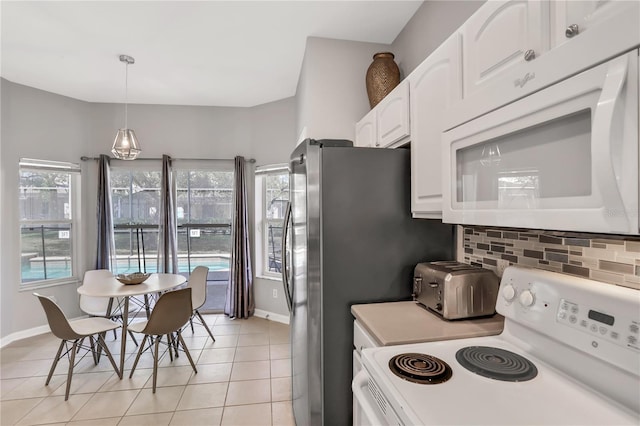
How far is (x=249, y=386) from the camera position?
2.47m

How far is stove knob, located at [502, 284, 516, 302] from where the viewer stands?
1144 millimetres

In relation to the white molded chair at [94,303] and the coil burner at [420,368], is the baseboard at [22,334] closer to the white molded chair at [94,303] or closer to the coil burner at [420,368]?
the white molded chair at [94,303]

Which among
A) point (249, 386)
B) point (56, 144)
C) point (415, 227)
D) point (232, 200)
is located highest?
point (56, 144)

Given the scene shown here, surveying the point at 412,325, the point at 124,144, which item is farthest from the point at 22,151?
the point at 412,325

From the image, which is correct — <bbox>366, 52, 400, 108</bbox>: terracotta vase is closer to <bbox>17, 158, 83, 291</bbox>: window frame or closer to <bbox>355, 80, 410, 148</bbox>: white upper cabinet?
<bbox>355, 80, 410, 148</bbox>: white upper cabinet

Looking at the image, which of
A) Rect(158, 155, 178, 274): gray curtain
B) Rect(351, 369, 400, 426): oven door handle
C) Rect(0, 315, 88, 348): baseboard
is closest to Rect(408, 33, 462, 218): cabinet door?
Rect(351, 369, 400, 426): oven door handle

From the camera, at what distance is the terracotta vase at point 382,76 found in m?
2.32

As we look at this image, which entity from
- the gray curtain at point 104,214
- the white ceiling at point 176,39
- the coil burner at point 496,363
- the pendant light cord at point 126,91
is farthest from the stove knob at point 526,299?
the gray curtain at point 104,214

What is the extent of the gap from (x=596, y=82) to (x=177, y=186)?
171 inches

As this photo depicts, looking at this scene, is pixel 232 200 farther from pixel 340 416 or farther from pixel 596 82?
pixel 596 82

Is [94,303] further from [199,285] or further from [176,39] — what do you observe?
[176,39]

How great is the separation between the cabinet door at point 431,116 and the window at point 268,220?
8.78ft

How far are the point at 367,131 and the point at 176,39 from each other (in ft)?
5.83

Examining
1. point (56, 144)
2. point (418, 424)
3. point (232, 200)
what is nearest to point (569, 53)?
point (418, 424)
